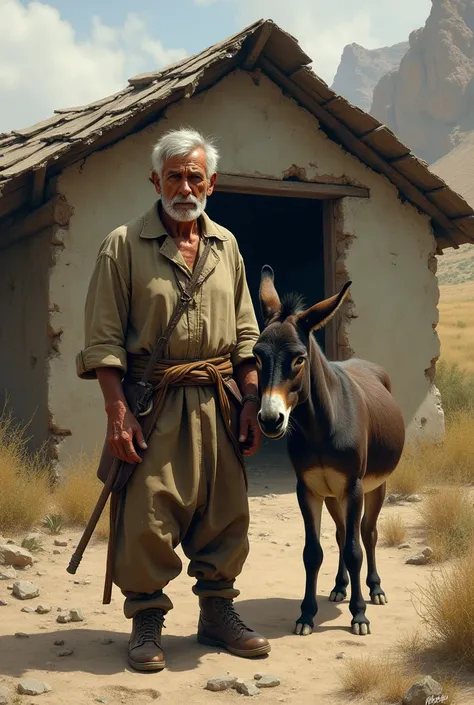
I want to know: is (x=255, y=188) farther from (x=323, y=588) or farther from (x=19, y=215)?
(x=323, y=588)

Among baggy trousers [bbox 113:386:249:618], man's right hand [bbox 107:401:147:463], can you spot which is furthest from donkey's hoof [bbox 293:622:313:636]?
man's right hand [bbox 107:401:147:463]

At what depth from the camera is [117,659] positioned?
14.1 feet

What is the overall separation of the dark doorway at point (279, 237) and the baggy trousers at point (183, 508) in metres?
7.58

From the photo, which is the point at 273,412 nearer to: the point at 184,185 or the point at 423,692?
the point at 184,185

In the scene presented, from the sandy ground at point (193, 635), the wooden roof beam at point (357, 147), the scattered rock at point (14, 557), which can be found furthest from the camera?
the wooden roof beam at point (357, 147)

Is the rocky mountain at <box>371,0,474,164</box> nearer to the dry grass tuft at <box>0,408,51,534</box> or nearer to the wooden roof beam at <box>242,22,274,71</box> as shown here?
the wooden roof beam at <box>242,22,274,71</box>

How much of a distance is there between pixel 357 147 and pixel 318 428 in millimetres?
5797

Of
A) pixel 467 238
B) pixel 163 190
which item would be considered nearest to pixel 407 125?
pixel 467 238

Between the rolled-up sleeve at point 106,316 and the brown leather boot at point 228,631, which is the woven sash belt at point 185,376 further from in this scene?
the brown leather boot at point 228,631

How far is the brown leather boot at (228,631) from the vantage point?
14.3 ft

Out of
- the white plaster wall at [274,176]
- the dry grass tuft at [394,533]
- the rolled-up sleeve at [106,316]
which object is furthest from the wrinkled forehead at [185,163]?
the white plaster wall at [274,176]

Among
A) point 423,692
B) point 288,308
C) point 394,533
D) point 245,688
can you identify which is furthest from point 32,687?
point 394,533

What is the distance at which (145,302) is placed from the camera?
4.16 meters

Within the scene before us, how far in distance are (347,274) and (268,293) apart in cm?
522
